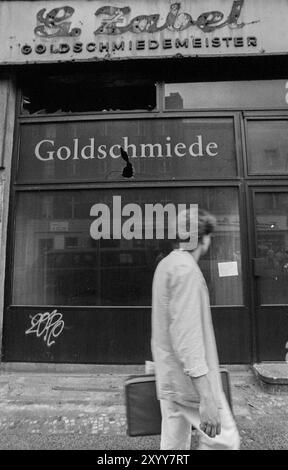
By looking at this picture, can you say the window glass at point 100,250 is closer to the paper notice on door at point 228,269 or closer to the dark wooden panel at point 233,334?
the paper notice on door at point 228,269

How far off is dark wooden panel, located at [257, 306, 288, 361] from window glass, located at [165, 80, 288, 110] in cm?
322

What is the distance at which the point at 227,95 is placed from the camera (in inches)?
247

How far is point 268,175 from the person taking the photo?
5988 mm

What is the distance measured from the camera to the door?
571 centimetres

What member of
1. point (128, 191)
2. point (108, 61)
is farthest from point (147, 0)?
point (128, 191)

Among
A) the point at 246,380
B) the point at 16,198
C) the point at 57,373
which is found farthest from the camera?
the point at 16,198

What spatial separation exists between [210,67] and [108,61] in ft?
5.39

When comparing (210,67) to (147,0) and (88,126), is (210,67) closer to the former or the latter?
(147,0)

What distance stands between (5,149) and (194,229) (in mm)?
4629

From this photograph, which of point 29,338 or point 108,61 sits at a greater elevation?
point 108,61

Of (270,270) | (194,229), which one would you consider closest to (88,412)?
(194,229)

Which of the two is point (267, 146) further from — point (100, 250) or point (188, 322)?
point (188, 322)

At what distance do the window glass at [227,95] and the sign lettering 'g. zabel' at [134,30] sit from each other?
56cm

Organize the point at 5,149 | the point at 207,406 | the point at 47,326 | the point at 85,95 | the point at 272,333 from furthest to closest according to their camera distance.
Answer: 1. the point at 85,95
2. the point at 5,149
3. the point at 47,326
4. the point at 272,333
5. the point at 207,406
